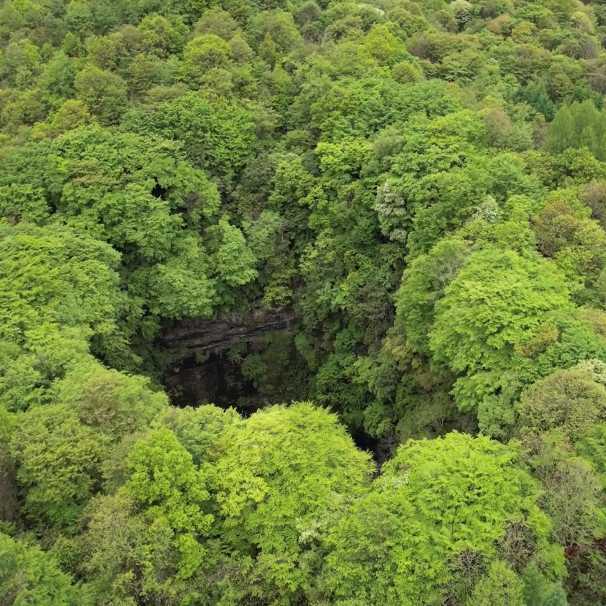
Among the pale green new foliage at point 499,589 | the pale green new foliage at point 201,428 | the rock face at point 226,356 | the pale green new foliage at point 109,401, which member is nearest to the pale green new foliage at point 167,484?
the pale green new foliage at point 201,428

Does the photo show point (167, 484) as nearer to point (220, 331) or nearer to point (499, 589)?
point (499, 589)

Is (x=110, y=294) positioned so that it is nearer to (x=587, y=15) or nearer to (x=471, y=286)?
(x=471, y=286)

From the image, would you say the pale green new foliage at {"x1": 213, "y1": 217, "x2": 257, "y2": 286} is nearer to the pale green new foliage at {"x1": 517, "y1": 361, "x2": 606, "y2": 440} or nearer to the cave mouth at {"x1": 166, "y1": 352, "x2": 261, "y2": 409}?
the cave mouth at {"x1": 166, "y1": 352, "x2": 261, "y2": 409}

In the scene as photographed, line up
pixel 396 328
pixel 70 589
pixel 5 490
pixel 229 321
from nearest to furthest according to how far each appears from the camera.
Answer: pixel 70 589 → pixel 5 490 → pixel 396 328 → pixel 229 321

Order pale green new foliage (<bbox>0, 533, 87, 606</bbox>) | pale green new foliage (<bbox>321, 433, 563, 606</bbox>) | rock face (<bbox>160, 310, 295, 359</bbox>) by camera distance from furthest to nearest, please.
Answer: rock face (<bbox>160, 310, 295, 359</bbox>)
pale green new foliage (<bbox>321, 433, 563, 606</bbox>)
pale green new foliage (<bbox>0, 533, 87, 606</bbox>)

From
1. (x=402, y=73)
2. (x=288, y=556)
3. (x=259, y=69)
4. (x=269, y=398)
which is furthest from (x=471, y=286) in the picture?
(x=259, y=69)

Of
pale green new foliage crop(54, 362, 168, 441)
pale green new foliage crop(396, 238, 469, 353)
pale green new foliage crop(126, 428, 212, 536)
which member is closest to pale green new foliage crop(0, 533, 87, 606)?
pale green new foliage crop(126, 428, 212, 536)
